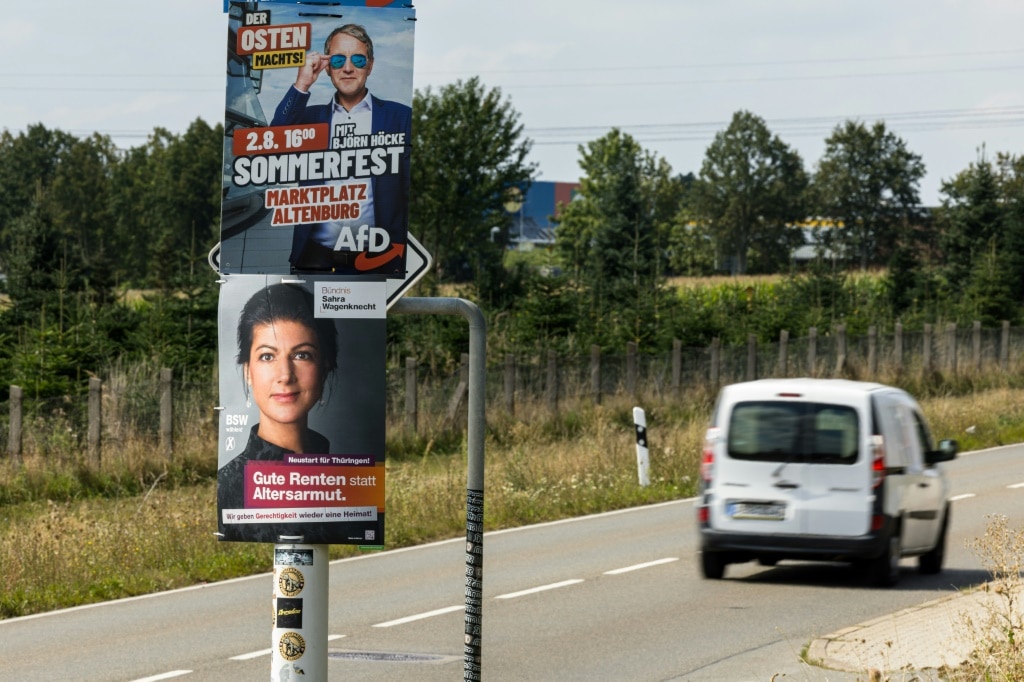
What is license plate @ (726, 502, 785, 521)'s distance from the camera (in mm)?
13695

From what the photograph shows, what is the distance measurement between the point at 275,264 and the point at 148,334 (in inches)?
963

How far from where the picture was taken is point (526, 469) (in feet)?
73.0

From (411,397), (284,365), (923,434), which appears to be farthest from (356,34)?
(411,397)

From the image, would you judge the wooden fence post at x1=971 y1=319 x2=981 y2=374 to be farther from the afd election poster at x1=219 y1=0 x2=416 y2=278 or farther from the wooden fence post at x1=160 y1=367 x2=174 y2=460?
the afd election poster at x1=219 y1=0 x2=416 y2=278

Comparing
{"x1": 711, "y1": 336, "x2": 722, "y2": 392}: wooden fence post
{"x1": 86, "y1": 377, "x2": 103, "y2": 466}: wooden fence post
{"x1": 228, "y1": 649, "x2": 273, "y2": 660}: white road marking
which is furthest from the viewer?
{"x1": 711, "y1": 336, "x2": 722, "y2": 392}: wooden fence post

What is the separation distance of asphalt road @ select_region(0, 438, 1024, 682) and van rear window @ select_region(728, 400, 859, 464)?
1211 millimetres

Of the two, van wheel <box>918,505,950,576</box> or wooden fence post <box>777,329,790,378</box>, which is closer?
van wheel <box>918,505,950,576</box>

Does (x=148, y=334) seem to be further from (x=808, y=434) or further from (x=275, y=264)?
(x=275, y=264)

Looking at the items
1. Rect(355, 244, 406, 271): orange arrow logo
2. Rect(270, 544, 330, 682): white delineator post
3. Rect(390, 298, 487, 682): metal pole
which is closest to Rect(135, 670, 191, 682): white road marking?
Rect(270, 544, 330, 682): white delineator post

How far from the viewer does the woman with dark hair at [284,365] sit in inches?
214

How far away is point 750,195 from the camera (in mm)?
131500

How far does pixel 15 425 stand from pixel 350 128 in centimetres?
1841

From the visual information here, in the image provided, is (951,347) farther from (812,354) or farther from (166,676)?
(166,676)

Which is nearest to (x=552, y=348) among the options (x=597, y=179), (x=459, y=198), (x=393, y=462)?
(x=393, y=462)
